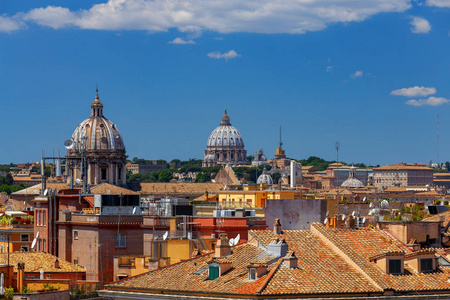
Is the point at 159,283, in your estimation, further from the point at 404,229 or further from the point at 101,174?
the point at 101,174

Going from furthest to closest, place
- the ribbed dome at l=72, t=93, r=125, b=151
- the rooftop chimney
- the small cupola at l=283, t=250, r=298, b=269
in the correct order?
the ribbed dome at l=72, t=93, r=125, b=151
the rooftop chimney
the small cupola at l=283, t=250, r=298, b=269

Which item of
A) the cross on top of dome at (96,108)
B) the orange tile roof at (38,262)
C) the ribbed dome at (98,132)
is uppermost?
the cross on top of dome at (96,108)

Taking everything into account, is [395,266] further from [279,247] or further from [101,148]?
[101,148]

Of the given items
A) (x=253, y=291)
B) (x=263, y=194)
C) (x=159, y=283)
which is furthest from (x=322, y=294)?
(x=263, y=194)

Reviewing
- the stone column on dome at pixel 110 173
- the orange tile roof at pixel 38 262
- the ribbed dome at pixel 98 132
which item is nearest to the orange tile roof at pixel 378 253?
the orange tile roof at pixel 38 262

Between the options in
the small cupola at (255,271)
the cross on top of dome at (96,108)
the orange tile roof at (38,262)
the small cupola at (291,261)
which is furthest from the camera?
the cross on top of dome at (96,108)

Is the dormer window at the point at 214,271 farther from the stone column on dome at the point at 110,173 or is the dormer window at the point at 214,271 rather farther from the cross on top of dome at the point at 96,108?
the cross on top of dome at the point at 96,108

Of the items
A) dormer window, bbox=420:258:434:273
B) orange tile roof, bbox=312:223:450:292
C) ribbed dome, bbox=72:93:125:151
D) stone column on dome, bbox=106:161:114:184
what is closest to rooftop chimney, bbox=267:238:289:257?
orange tile roof, bbox=312:223:450:292

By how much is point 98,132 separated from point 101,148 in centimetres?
208

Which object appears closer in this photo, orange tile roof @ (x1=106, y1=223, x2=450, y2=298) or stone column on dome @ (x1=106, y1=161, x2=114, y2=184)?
orange tile roof @ (x1=106, y1=223, x2=450, y2=298)

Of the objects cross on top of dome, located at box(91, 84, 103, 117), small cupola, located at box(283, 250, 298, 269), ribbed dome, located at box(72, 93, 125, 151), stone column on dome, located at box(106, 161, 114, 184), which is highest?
cross on top of dome, located at box(91, 84, 103, 117)

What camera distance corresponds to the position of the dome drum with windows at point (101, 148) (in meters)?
120

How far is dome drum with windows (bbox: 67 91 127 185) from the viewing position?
4707 inches

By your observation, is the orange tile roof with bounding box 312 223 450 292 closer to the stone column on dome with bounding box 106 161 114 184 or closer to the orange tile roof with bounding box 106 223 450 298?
the orange tile roof with bounding box 106 223 450 298
